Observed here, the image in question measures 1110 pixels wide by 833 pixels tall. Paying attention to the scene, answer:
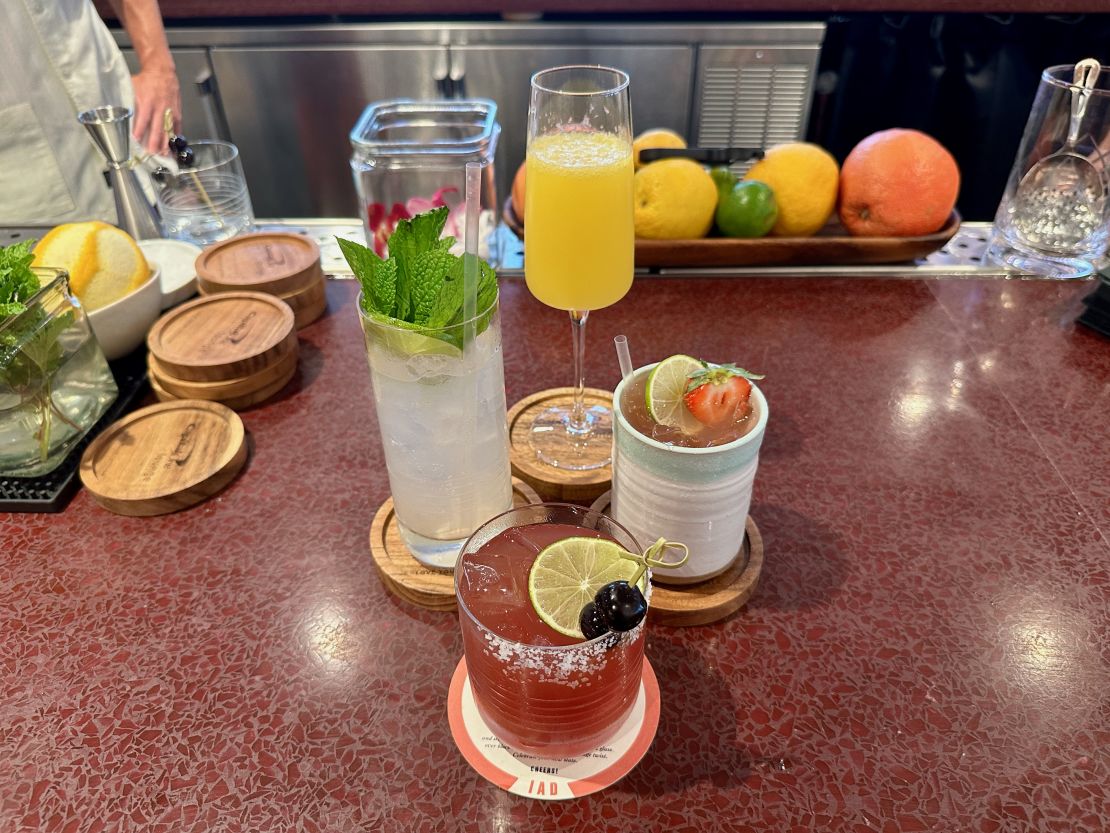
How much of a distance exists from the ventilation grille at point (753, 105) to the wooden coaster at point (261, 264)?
1555 millimetres

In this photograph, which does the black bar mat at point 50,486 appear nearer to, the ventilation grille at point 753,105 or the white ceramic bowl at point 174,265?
the white ceramic bowl at point 174,265

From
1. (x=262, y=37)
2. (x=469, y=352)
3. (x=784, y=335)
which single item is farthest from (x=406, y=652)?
(x=262, y=37)

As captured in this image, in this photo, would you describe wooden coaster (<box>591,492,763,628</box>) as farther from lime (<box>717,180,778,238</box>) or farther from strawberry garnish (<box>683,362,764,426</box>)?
lime (<box>717,180,778,238</box>)

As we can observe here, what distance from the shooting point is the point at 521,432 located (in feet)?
3.43

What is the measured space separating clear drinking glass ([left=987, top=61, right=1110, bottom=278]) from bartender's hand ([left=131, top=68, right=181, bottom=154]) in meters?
1.83

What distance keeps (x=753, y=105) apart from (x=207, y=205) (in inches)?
70.9

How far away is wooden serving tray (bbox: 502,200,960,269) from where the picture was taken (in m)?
1.35

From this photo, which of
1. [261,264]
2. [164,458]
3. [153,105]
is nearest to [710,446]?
A: [164,458]

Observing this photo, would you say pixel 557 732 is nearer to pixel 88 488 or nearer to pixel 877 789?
pixel 877 789

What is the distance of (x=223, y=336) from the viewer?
3.76 feet

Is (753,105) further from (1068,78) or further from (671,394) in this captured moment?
(671,394)

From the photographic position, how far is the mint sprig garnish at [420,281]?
0.71 meters

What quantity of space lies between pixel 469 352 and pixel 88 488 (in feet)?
1.75

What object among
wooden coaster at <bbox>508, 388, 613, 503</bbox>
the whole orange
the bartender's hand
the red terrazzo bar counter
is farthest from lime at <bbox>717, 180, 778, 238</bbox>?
the bartender's hand
